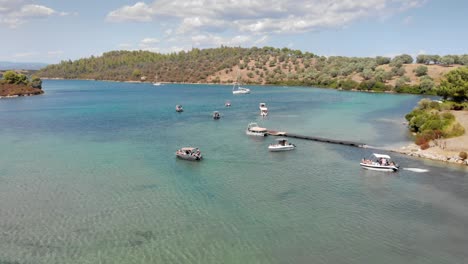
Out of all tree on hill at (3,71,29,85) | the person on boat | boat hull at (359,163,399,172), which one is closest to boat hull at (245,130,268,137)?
boat hull at (359,163,399,172)

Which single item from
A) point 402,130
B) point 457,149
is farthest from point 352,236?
point 402,130

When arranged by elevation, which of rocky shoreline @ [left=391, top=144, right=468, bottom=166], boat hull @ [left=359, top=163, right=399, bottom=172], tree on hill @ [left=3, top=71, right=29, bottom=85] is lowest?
boat hull @ [left=359, top=163, right=399, bottom=172]

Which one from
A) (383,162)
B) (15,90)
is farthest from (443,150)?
(15,90)

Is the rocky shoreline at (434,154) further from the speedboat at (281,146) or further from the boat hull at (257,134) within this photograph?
the boat hull at (257,134)

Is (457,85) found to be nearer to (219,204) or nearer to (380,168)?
(380,168)

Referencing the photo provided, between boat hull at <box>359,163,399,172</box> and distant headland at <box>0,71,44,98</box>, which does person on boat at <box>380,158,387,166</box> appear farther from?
distant headland at <box>0,71,44,98</box>

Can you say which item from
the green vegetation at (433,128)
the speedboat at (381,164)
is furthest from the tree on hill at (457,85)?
the speedboat at (381,164)
